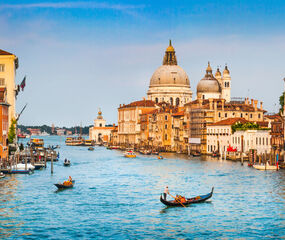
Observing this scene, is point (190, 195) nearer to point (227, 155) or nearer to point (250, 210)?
point (250, 210)

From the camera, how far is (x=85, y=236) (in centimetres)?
3459

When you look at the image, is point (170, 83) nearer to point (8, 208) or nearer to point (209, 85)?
Answer: point (209, 85)

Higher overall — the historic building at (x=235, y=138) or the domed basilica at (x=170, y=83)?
the domed basilica at (x=170, y=83)

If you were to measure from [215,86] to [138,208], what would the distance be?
4759 inches

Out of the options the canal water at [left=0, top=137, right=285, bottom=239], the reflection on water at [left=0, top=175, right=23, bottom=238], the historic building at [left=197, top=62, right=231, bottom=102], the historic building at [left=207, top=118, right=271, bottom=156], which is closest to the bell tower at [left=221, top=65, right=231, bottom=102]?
the historic building at [left=197, top=62, right=231, bottom=102]

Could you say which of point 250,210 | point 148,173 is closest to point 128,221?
point 250,210

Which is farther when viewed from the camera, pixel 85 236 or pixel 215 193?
pixel 215 193

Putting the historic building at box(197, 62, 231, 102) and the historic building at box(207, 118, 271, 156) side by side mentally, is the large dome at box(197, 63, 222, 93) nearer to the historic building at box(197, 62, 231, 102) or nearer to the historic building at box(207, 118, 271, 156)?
the historic building at box(197, 62, 231, 102)

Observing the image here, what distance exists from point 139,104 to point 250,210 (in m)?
125

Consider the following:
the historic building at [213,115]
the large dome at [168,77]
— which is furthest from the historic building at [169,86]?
the historic building at [213,115]

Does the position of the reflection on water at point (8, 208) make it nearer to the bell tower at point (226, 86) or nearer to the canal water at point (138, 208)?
the canal water at point (138, 208)

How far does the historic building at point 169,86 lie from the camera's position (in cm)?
18525

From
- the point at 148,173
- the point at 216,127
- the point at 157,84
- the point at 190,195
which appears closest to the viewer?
the point at 190,195

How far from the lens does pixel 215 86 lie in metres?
162
